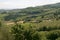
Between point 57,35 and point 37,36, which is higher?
point 37,36

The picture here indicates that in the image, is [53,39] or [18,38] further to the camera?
[53,39]

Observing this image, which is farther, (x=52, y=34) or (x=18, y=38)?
(x=52, y=34)

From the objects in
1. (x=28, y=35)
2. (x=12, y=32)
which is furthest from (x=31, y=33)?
(x=12, y=32)

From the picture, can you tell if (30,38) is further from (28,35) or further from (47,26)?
(47,26)

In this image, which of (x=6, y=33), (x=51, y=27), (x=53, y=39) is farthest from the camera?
(x=51, y=27)

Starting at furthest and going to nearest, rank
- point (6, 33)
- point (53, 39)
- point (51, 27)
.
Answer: point (51, 27)
point (53, 39)
point (6, 33)

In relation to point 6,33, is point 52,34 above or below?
below

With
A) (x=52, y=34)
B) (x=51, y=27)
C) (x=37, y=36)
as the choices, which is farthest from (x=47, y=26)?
(x=37, y=36)

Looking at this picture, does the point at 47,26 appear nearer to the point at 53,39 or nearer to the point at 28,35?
the point at 53,39
